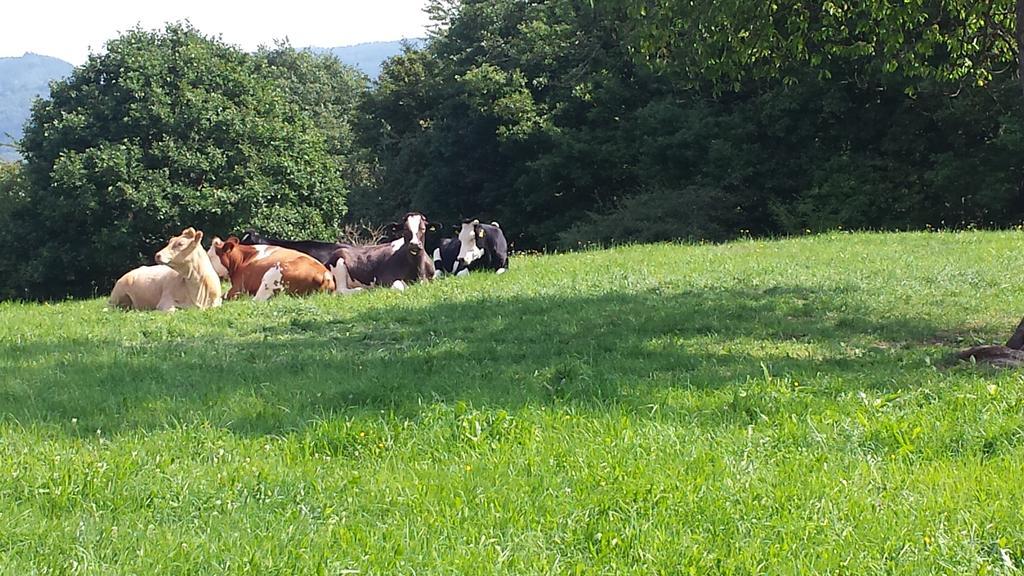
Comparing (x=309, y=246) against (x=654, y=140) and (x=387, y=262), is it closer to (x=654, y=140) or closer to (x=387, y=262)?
(x=387, y=262)

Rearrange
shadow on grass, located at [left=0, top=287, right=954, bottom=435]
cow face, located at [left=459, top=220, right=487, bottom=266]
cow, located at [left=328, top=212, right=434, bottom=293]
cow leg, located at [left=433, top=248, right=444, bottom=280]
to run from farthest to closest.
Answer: cow leg, located at [left=433, top=248, right=444, bottom=280], cow face, located at [left=459, top=220, right=487, bottom=266], cow, located at [left=328, top=212, right=434, bottom=293], shadow on grass, located at [left=0, top=287, right=954, bottom=435]

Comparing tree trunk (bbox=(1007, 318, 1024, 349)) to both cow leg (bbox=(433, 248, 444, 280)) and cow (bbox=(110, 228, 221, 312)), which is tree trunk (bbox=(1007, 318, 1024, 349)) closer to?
cow (bbox=(110, 228, 221, 312))

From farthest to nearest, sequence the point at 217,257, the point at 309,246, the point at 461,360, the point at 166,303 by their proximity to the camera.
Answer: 1. the point at 309,246
2. the point at 217,257
3. the point at 166,303
4. the point at 461,360

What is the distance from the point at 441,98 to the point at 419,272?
30305 mm

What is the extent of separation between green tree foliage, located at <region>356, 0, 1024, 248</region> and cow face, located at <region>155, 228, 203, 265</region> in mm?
10294

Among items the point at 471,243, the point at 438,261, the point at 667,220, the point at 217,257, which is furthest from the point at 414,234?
the point at 667,220

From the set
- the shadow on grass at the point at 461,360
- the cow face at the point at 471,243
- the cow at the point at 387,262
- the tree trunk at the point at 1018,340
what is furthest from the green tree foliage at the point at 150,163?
the tree trunk at the point at 1018,340

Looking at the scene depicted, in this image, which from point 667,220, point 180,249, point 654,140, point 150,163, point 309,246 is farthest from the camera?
point 654,140

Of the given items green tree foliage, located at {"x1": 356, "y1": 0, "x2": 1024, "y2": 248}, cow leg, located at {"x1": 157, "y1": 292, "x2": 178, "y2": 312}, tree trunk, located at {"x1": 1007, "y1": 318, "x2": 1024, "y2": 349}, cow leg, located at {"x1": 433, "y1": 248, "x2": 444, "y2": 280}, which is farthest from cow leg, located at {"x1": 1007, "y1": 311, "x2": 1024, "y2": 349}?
green tree foliage, located at {"x1": 356, "y1": 0, "x2": 1024, "y2": 248}

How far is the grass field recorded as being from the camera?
3.98m

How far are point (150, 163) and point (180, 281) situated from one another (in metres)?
22.5

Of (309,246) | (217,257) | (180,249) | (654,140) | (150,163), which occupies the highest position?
(654,140)

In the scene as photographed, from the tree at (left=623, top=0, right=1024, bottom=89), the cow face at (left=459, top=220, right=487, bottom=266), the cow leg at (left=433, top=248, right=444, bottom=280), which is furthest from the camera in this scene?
the cow leg at (left=433, top=248, right=444, bottom=280)

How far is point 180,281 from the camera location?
44.2 ft
